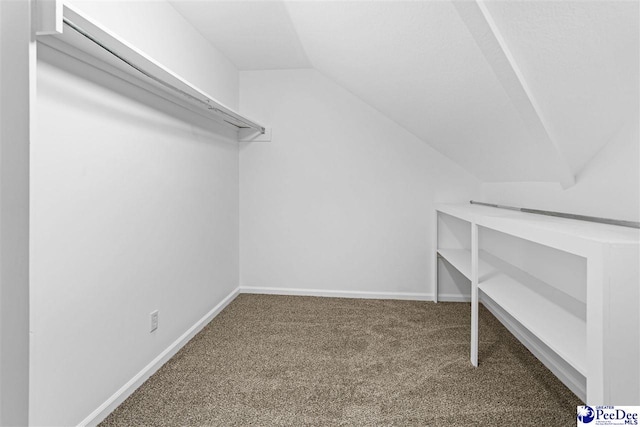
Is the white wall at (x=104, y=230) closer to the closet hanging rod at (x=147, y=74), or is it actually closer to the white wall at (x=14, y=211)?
the white wall at (x=14, y=211)

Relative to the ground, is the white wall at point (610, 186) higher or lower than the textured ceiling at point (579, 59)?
lower

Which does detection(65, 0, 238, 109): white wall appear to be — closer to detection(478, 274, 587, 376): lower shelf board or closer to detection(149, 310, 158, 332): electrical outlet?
detection(149, 310, 158, 332): electrical outlet

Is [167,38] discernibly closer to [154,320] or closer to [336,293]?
[154,320]

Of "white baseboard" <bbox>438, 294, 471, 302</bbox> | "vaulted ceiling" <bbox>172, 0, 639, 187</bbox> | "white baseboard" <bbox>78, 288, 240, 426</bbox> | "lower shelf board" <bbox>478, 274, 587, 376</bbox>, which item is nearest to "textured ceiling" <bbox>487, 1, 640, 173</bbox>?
"vaulted ceiling" <bbox>172, 0, 639, 187</bbox>

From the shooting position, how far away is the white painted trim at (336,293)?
3.07 meters

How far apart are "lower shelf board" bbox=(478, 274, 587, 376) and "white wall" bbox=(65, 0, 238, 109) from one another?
6.20 feet

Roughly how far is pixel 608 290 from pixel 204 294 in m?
2.24

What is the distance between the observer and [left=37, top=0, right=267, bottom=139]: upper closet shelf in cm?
86

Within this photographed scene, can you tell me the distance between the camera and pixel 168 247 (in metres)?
1.99

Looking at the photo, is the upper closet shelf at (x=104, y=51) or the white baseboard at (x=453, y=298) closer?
the upper closet shelf at (x=104, y=51)

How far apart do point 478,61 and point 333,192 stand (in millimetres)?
1795

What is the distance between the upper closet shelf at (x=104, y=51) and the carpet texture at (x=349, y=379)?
1380 mm

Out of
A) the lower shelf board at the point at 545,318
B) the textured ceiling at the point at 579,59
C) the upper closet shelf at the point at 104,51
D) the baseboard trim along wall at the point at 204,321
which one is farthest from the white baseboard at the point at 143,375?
the textured ceiling at the point at 579,59

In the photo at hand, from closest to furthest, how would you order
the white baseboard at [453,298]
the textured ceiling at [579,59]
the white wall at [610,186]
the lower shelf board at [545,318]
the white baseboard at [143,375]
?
the textured ceiling at [579,59] < the lower shelf board at [545,318] < the white wall at [610,186] < the white baseboard at [143,375] < the white baseboard at [453,298]
